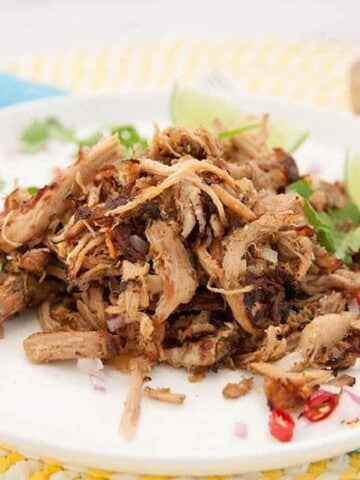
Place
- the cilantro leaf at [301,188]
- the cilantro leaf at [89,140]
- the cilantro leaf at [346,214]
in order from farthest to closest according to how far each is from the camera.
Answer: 1. the cilantro leaf at [89,140]
2. the cilantro leaf at [346,214]
3. the cilantro leaf at [301,188]

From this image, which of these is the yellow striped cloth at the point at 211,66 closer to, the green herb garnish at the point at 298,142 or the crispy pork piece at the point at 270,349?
the green herb garnish at the point at 298,142

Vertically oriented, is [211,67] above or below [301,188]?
below

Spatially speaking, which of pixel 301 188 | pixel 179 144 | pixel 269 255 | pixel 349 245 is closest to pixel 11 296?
pixel 179 144

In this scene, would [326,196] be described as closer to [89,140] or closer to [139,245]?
[139,245]

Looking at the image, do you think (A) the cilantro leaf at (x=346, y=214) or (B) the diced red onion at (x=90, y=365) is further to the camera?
(A) the cilantro leaf at (x=346, y=214)

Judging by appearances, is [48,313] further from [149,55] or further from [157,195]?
[149,55]

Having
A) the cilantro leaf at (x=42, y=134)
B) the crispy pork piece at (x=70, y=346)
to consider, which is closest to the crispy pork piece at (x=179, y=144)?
the crispy pork piece at (x=70, y=346)

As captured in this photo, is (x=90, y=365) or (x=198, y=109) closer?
(x=90, y=365)

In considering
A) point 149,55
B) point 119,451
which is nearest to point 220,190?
point 119,451
